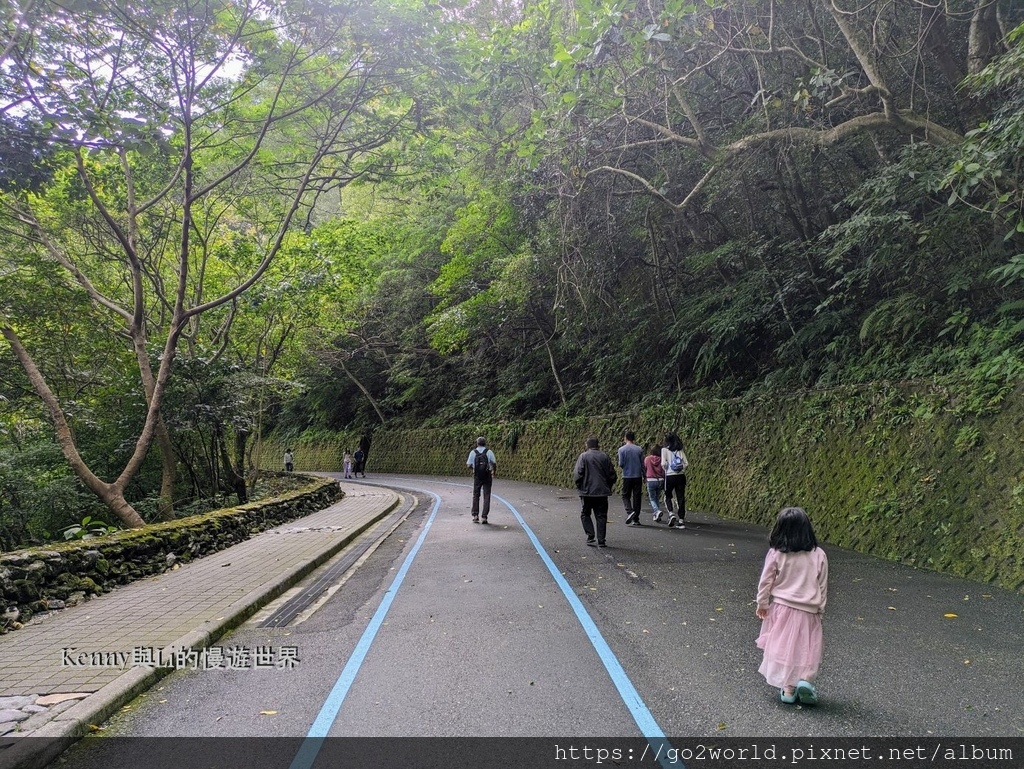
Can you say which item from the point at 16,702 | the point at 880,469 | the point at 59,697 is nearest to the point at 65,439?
the point at 16,702

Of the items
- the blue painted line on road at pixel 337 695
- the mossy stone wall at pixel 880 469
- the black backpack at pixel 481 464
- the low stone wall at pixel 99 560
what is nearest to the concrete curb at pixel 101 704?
the blue painted line on road at pixel 337 695

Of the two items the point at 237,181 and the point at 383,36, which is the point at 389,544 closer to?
the point at 383,36

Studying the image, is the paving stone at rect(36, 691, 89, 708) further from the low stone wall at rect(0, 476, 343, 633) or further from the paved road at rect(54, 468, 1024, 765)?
the low stone wall at rect(0, 476, 343, 633)

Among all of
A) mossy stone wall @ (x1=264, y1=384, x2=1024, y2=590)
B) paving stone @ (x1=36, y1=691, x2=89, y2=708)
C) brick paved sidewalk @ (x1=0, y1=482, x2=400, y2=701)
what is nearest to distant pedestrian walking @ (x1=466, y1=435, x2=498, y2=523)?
brick paved sidewalk @ (x1=0, y1=482, x2=400, y2=701)

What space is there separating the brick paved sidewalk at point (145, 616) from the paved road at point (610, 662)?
23.7 inches

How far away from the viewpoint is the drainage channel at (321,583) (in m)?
6.16

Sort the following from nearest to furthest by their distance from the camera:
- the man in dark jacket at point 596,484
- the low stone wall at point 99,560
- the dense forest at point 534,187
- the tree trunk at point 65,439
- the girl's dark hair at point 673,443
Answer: the low stone wall at point 99,560
the dense forest at point 534,187
the man in dark jacket at point 596,484
the tree trunk at point 65,439
the girl's dark hair at point 673,443

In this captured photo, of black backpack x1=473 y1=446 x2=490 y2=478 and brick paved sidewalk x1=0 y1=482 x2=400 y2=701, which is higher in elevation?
black backpack x1=473 y1=446 x2=490 y2=478

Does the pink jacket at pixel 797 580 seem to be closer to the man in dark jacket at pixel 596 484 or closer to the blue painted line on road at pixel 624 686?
the blue painted line on road at pixel 624 686

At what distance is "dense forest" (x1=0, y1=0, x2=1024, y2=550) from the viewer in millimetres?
8766

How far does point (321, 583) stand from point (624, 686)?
16.2ft

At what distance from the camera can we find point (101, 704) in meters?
3.95

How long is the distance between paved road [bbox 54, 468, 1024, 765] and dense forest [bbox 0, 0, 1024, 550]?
13.2 ft

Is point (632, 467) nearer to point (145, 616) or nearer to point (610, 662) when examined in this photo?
point (610, 662)
